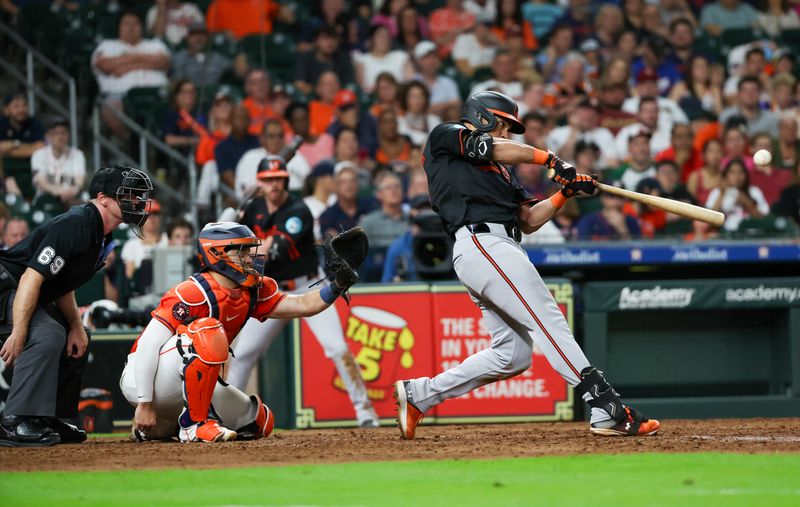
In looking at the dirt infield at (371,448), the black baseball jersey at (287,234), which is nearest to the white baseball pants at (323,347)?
the black baseball jersey at (287,234)

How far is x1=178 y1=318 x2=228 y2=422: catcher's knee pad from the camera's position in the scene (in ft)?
20.3

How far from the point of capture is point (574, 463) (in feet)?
17.5

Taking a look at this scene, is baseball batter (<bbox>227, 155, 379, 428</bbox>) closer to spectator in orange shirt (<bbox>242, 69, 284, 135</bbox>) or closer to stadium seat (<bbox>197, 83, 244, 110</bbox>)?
spectator in orange shirt (<bbox>242, 69, 284, 135</bbox>)

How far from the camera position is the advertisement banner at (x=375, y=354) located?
30.4 ft

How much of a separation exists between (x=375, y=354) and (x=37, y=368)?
3368 mm

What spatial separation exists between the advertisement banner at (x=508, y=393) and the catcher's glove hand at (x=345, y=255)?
2.73 metres

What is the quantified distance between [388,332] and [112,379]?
2.15 metres

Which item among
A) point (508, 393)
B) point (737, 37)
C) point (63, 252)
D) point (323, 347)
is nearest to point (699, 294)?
point (508, 393)

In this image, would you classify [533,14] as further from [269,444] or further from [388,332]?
[269,444]

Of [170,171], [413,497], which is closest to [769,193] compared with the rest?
[170,171]

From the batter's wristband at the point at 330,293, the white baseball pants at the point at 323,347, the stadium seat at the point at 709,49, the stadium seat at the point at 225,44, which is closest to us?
the batter's wristband at the point at 330,293

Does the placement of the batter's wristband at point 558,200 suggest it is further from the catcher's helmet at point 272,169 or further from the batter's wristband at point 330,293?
the catcher's helmet at point 272,169

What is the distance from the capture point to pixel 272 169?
8820mm

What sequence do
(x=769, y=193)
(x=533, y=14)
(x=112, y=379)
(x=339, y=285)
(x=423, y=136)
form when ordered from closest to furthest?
(x=339, y=285)
(x=112, y=379)
(x=769, y=193)
(x=423, y=136)
(x=533, y=14)
